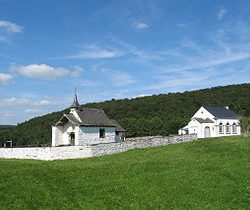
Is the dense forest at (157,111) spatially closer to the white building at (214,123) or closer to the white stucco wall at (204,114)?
the white stucco wall at (204,114)

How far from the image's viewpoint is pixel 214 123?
68.2m

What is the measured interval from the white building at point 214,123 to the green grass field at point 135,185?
3229 cm

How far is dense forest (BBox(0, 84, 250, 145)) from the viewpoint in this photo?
103688 mm

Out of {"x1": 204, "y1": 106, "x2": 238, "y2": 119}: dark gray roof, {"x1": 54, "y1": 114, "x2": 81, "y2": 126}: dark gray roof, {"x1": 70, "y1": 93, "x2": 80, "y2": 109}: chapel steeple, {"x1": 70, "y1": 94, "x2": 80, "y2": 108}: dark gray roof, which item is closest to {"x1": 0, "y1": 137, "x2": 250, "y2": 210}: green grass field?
{"x1": 54, "y1": 114, "x2": 81, "y2": 126}: dark gray roof

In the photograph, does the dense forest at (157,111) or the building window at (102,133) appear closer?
the building window at (102,133)

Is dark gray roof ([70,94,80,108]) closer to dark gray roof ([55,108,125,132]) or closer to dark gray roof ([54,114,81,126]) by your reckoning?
dark gray roof ([55,108,125,132])

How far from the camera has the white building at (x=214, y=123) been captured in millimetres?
68312

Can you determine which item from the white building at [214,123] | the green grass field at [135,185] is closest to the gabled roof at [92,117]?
the white building at [214,123]

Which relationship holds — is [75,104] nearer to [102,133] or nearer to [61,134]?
[61,134]

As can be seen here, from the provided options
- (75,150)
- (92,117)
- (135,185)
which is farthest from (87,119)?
(135,185)

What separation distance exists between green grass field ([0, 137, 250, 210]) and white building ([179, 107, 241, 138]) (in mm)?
32294

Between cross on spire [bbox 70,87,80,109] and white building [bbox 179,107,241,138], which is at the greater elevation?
cross on spire [bbox 70,87,80,109]

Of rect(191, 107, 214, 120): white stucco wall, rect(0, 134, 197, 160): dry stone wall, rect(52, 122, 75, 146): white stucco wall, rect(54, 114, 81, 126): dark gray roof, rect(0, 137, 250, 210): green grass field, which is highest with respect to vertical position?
rect(191, 107, 214, 120): white stucco wall

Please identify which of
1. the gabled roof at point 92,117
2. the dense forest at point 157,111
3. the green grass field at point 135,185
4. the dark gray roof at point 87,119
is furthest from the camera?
the dense forest at point 157,111
